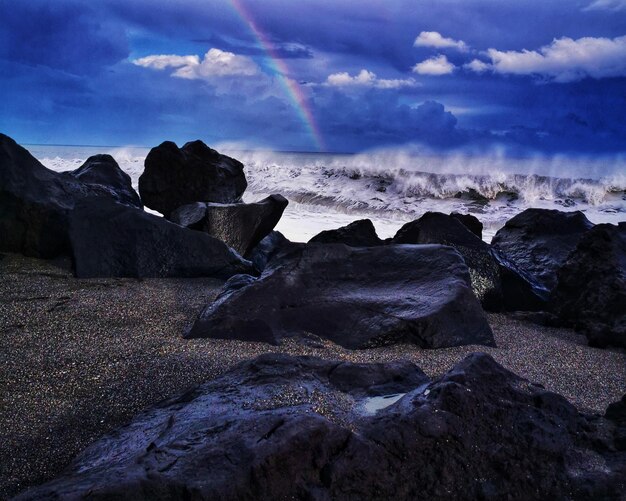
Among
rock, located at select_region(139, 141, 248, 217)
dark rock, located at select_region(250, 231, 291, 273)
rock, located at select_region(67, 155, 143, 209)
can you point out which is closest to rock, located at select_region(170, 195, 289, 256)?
dark rock, located at select_region(250, 231, 291, 273)

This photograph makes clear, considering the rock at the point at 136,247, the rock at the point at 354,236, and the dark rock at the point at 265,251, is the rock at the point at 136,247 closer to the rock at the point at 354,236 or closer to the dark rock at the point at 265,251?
the dark rock at the point at 265,251

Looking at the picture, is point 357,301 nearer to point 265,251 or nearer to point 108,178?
point 265,251

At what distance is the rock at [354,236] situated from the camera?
17.5ft

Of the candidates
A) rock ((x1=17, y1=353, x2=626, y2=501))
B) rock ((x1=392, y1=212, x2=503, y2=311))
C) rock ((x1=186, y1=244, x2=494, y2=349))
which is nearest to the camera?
rock ((x1=17, y1=353, x2=626, y2=501))

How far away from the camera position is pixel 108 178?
7.62 metres

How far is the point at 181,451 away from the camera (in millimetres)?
1746

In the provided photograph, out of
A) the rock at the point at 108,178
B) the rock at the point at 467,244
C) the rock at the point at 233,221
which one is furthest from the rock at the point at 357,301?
the rock at the point at 108,178

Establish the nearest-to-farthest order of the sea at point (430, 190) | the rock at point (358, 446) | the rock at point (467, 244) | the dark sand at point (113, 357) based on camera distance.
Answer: the rock at point (358, 446), the dark sand at point (113, 357), the rock at point (467, 244), the sea at point (430, 190)

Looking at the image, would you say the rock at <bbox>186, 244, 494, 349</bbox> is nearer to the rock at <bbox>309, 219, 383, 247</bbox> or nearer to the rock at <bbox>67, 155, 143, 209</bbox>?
the rock at <bbox>309, 219, 383, 247</bbox>

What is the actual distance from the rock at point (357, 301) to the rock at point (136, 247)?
4.22 ft

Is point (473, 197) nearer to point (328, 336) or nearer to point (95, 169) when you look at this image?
point (95, 169)

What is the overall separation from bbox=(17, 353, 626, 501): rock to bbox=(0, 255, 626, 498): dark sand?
1.12ft

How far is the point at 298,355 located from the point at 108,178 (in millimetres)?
5715

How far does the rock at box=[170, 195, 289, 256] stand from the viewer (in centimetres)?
652
